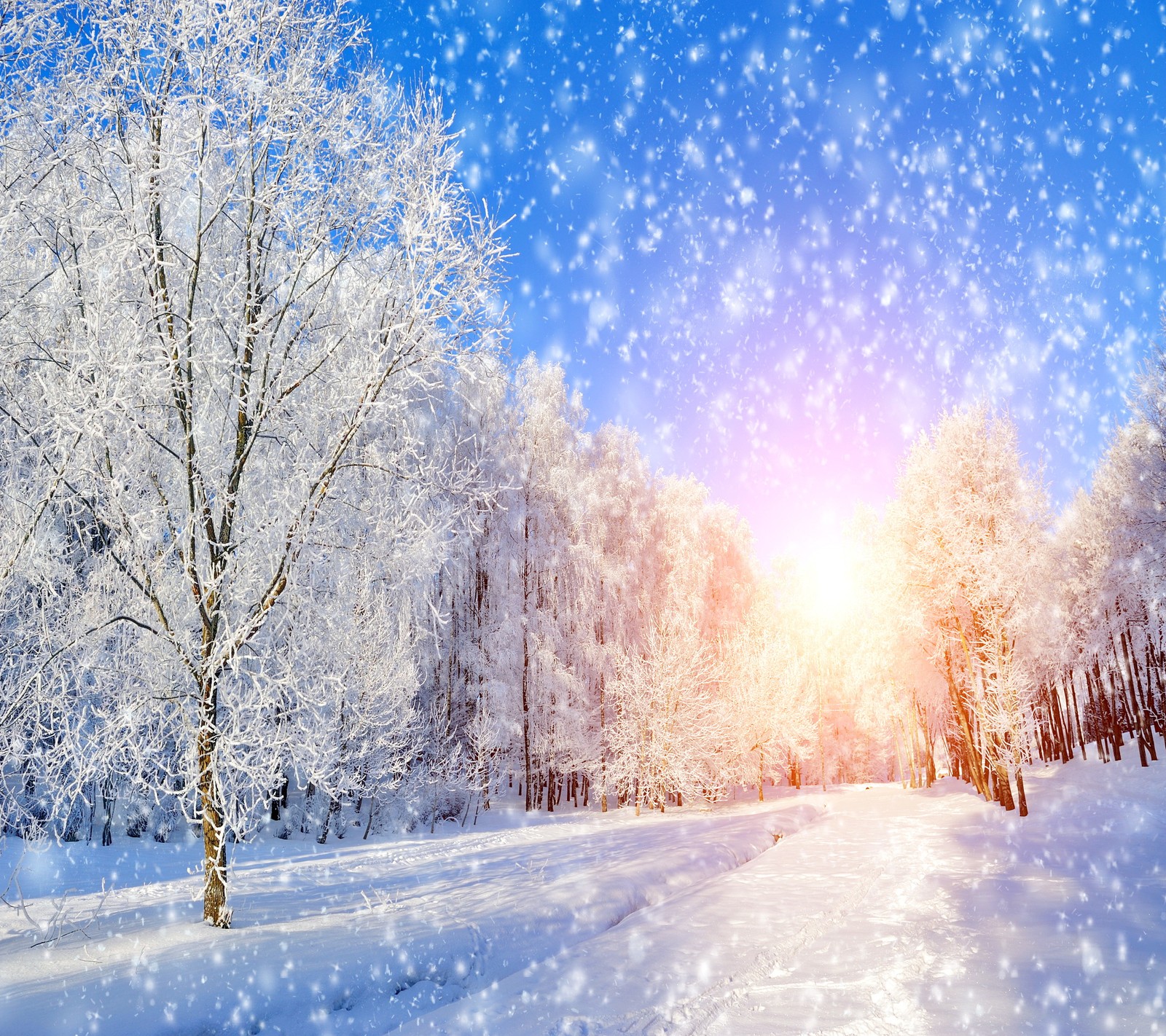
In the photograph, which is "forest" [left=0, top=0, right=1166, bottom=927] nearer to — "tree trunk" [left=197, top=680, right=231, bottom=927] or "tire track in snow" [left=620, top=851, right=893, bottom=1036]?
"tree trunk" [left=197, top=680, right=231, bottom=927]

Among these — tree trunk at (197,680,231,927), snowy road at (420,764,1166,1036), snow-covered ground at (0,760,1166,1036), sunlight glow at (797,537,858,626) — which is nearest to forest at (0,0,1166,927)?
tree trunk at (197,680,231,927)

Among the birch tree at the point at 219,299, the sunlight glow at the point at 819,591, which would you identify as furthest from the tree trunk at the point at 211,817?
the sunlight glow at the point at 819,591

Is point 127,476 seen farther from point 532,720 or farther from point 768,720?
point 768,720

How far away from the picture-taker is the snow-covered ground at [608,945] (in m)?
4.79

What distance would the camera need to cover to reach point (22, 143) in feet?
17.2

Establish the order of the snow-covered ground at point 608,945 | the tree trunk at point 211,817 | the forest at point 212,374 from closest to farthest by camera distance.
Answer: the snow-covered ground at point 608,945
the forest at point 212,374
the tree trunk at point 211,817

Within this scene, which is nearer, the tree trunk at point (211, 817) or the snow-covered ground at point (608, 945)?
the snow-covered ground at point (608, 945)

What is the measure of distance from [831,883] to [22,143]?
1252 cm

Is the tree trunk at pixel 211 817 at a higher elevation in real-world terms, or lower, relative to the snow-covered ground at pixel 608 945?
higher

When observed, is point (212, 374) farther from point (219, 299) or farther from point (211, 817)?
point (211, 817)

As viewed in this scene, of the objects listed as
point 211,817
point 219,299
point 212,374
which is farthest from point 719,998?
point 219,299

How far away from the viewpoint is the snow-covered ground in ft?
15.7

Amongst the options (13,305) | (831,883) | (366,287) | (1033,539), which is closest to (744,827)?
(831,883)

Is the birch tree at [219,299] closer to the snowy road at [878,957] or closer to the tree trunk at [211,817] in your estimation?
the tree trunk at [211,817]
